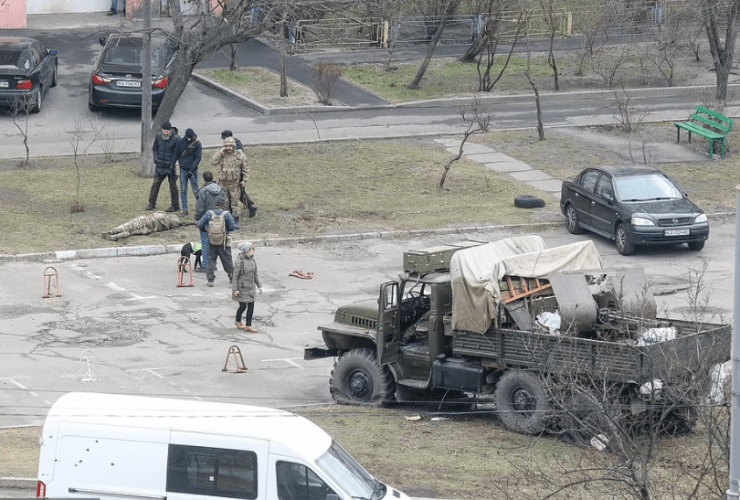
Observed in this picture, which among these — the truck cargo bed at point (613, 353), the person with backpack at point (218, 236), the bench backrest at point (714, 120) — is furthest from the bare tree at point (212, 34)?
the truck cargo bed at point (613, 353)

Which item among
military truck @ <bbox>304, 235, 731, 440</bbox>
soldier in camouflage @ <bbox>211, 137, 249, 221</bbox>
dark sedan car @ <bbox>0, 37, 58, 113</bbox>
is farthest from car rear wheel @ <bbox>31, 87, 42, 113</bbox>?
military truck @ <bbox>304, 235, 731, 440</bbox>

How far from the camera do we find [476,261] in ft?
48.6

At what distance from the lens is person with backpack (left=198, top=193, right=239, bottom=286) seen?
20.3 metres

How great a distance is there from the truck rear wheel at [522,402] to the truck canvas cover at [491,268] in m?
0.69

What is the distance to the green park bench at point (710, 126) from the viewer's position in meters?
30.4

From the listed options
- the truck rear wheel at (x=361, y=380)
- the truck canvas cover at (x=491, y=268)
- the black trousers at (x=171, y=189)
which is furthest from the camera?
the black trousers at (x=171, y=189)

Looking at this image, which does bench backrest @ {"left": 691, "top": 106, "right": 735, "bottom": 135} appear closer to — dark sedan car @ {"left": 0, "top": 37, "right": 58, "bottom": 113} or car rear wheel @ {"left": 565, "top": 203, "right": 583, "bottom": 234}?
car rear wheel @ {"left": 565, "top": 203, "right": 583, "bottom": 234}

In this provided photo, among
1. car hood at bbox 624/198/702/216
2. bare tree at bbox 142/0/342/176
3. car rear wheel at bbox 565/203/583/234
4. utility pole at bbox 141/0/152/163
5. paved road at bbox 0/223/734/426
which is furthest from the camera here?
bare tree at bbox 142/0/342/176

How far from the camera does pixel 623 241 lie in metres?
23.1

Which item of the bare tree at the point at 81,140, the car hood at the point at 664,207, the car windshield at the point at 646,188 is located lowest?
the bare tree at the point at 81,140

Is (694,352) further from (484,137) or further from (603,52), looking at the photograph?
(603,52)

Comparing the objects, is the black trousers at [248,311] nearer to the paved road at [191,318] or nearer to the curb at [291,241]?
the paved road at [191,318]

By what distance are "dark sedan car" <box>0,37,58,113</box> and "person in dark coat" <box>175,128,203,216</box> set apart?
763cm

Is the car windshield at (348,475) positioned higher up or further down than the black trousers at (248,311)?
higher up
